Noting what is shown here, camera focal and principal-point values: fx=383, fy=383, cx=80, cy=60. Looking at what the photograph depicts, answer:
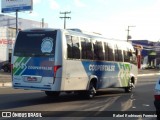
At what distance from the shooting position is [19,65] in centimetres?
1480

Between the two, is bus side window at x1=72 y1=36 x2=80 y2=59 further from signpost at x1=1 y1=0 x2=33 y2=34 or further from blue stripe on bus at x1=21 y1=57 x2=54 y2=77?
signpost at x1=1 y1=0 x2=33 y2=34

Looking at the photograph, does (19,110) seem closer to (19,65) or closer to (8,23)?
(19,65)

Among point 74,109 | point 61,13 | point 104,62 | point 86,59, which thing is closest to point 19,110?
point 74,109

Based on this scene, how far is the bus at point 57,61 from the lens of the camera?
1414 centimetres

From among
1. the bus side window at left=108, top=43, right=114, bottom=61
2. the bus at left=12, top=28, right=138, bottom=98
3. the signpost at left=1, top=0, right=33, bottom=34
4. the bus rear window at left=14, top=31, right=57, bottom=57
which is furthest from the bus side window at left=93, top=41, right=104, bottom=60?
the signpost at left=1, top=0, right=33, bottom=34

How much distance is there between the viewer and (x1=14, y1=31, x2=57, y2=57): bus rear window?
1434 cm

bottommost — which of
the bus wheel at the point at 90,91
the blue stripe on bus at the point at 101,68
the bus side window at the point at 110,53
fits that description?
the bus wheel at the point at 90,91

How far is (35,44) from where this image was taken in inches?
576

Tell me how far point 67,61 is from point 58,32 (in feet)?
3.76

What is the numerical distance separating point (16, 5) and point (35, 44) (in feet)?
107

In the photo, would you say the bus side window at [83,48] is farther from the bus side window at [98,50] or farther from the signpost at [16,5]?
the signpost at [16,5]

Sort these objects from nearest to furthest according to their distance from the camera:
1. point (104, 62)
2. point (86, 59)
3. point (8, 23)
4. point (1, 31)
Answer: point (86, 59)
point (104, 62)
point (1, 31)
point (8, 23)

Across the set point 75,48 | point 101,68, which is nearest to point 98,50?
point 101,68

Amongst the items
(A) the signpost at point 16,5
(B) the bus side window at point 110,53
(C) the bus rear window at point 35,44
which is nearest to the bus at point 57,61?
(C) the bus rear window at point 35,44
